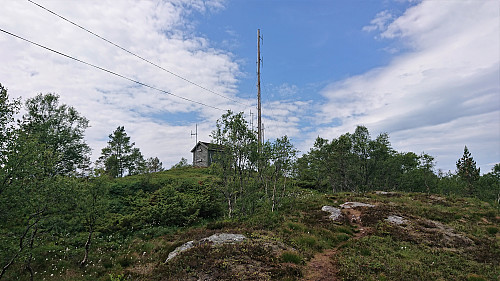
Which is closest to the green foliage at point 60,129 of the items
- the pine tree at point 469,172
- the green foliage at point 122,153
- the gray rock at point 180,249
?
the green foliage at point 122,153

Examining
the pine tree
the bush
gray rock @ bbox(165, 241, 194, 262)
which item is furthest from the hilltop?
the pine tree

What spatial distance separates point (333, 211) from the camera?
18.7 m

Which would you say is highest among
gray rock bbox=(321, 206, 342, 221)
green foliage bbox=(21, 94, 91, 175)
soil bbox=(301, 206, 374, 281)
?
green foliage bbox=(21, 94, 91, 175)

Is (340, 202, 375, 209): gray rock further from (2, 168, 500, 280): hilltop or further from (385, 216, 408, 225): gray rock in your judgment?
(385, 216, 408, 225): gray rock

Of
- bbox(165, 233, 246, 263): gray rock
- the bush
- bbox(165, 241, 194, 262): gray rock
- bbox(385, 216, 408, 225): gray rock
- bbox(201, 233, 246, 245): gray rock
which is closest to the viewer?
the bush

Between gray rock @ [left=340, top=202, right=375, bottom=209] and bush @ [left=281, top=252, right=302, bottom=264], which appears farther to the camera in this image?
gray rock @ [left=340, top=202, right=375, bottom=209]

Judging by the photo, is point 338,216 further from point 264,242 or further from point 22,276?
point 22,276

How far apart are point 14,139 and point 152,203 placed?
12641mm

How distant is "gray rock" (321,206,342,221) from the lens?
17375mm

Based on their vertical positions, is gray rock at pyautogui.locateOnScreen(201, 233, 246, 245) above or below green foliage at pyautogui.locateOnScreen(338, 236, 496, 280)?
above

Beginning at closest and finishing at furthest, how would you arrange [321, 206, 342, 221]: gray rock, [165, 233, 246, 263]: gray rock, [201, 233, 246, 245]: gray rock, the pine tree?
[165, 233, 246, 263]: gray rock
[201, 233, 246, 245]: gray rock
[321, 206, 342, 221]: gray rock
the pine tree

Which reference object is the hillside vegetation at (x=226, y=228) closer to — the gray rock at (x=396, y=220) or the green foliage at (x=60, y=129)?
the gray rock at (x=396, y=220)

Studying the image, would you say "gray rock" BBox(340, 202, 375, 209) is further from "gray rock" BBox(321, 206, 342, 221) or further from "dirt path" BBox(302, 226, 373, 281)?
"dirt path" BBox(302, 226, 373, 281)

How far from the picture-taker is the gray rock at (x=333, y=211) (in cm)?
1738
